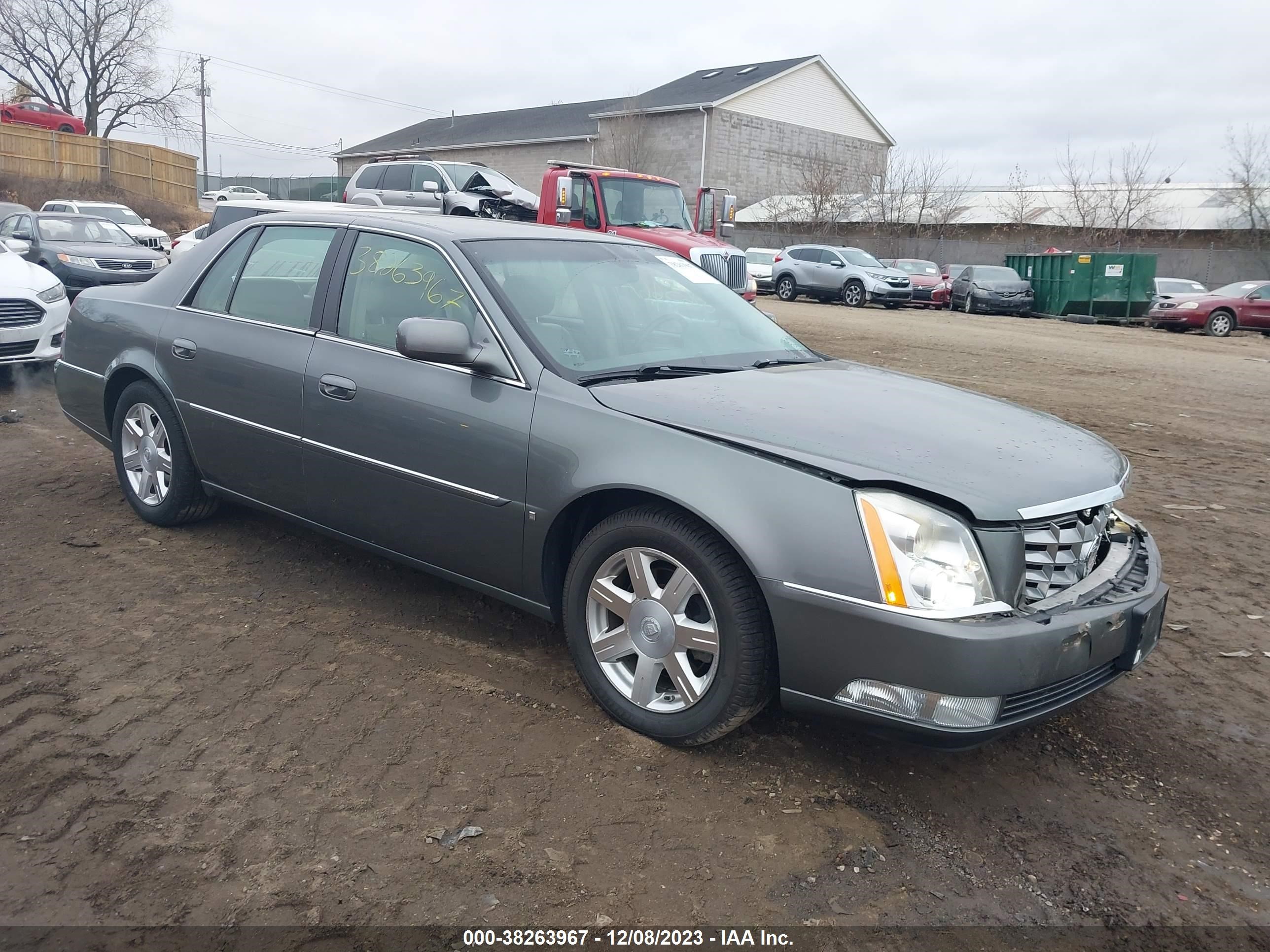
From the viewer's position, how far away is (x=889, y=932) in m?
2.39

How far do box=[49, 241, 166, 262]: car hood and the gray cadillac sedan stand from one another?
1221 cm

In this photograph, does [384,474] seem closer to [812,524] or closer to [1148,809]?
[812,524]

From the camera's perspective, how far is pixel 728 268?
1411 centimetres

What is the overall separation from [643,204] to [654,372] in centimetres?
1151

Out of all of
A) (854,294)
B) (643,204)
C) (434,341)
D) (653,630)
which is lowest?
(653,630)

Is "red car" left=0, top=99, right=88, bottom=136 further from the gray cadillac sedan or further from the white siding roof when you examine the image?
the gray cadillac sedan

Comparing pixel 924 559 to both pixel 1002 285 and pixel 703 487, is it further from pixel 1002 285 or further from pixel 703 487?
pixel 1002 285

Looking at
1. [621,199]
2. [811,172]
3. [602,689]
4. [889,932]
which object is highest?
[811,172]

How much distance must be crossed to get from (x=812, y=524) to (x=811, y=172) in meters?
47.5

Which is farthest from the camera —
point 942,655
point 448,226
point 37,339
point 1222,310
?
point 1222,310

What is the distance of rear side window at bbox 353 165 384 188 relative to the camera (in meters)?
18.0

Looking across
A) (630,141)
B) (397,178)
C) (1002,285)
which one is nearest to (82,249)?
(397,178)

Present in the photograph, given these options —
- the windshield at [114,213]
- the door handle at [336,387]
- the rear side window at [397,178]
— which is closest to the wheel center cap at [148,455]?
the door handle at [336,387]

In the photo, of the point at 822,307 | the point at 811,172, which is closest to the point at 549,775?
the point at 822,307
